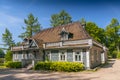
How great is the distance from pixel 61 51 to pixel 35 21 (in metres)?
32.9

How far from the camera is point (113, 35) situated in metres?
66.2

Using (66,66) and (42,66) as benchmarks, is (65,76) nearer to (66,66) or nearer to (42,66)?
(66,66)

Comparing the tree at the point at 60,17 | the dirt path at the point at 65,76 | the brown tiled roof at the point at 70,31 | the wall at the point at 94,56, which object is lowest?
the dirt path at the point at 65,76

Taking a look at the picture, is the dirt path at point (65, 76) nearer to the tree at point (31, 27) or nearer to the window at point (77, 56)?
the window at point (77, 56)

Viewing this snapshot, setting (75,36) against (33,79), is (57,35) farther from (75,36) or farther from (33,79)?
(33,79)

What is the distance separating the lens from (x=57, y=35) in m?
29.1

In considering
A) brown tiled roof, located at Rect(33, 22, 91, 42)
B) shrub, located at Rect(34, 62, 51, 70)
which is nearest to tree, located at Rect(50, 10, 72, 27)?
brown tiled roof, located at Rect(33, 22, 91, 42)

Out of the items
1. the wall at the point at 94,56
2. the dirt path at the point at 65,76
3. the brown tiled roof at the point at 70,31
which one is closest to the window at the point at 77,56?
the wall at the point at 94,56

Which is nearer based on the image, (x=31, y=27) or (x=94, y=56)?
(x=94, y=56)

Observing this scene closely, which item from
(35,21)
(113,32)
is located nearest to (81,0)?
(35,21)

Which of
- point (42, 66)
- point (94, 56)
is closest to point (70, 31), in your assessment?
point (94, 56)

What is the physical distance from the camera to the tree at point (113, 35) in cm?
6562

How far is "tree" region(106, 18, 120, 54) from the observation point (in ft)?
215

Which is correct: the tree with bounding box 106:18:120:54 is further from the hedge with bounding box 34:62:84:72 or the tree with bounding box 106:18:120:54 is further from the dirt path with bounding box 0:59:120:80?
the dirt path with bounding box 0:59:120:80
